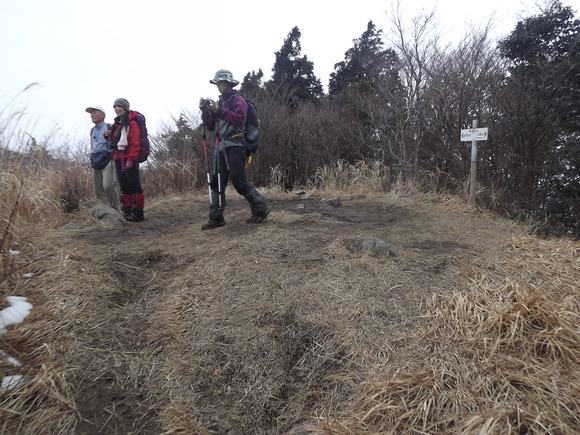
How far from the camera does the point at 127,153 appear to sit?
4.70 meters

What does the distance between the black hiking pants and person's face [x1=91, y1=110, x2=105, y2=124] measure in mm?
2255

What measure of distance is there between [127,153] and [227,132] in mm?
1616

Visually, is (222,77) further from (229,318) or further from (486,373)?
(486,373)

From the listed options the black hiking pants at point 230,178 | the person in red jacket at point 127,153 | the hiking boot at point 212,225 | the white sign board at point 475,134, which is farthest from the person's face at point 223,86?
the white sign board at point 475,134

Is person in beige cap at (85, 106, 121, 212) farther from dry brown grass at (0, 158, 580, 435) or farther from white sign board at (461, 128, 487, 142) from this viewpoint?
white sign board at (461, 128, 487, 142)

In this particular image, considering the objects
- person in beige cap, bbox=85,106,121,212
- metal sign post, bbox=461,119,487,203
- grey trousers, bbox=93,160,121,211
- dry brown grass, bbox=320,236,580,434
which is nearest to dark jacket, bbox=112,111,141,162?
person in beige cap, bbox=85,106,121,212

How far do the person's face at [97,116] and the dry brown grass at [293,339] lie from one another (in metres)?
2.25

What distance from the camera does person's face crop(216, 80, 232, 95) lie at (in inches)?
159

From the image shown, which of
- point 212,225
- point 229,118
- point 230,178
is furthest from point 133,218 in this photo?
point 229,118

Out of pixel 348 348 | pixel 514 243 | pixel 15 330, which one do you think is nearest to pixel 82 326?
pixel 15 330

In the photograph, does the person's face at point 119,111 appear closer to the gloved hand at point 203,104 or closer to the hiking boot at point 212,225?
the gloved hand at point 203,104

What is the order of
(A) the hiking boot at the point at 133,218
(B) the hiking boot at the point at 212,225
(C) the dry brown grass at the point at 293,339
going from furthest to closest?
(A) the hiking boot at the point at 133,218
(B) the hiking boot at the point at 212,225
(C) the dry brown grass at the point at 293,339

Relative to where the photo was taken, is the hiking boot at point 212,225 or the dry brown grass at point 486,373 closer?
the dry brown grass at point 486,373

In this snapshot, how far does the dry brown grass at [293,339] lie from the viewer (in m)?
1.70
